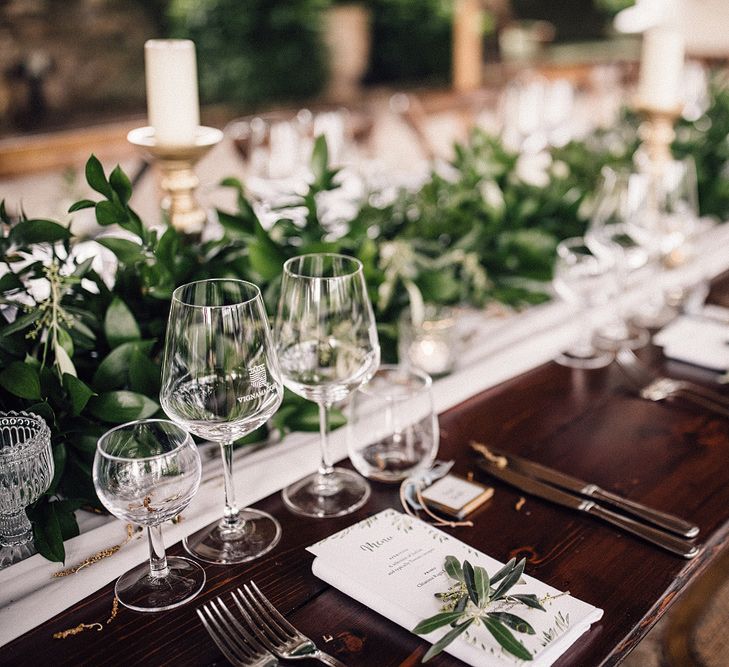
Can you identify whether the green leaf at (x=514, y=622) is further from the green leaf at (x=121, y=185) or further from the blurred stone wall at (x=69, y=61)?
the blurred stone wall at (x=69, y=61)

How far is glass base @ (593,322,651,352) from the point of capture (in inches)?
60.6

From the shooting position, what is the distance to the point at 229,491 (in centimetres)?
98

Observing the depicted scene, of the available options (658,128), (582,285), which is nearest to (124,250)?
(582,285)

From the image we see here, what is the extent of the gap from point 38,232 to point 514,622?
2.51ft

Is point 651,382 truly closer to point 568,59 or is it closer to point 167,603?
point 167,603

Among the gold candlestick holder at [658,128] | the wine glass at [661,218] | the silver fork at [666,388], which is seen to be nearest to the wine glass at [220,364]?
the silver fork at [666,388]

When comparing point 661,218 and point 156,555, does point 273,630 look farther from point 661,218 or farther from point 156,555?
point 661,218

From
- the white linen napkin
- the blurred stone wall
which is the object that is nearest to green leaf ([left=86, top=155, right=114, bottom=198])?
the white linen napkin

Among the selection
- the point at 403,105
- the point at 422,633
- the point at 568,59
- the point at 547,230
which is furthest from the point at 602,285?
the point at 568,59

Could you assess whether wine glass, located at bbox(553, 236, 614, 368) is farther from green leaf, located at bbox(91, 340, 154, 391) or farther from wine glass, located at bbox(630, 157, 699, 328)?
green leaf, located at bbox(91, 340, 154, 391)

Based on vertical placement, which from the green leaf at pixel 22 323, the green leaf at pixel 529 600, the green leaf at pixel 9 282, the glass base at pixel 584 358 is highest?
the green leaf at pixel 9 282

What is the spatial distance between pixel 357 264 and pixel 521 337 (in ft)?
1.97

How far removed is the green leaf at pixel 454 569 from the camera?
0.87 meters

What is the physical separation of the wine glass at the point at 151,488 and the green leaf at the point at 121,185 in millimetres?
385
